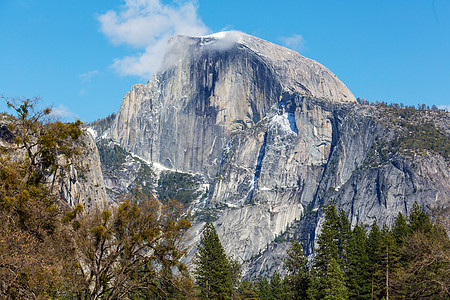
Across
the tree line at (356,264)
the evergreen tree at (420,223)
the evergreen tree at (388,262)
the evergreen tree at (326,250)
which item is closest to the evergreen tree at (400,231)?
the tree line at (356,264)

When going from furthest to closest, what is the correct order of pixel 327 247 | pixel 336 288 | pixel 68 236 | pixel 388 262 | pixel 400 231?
pixel 400 231
pixel 327 247
pixel 388 262
pixel 336 288
pixel 68 236

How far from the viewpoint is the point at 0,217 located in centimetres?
2350

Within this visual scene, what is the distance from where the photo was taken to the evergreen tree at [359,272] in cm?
5672

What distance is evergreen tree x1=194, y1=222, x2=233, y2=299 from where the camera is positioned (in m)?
63.9

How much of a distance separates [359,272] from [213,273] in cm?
1887

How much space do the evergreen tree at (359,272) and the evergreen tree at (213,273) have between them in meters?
15.9

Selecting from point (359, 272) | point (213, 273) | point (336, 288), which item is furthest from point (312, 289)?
point (336, 288)

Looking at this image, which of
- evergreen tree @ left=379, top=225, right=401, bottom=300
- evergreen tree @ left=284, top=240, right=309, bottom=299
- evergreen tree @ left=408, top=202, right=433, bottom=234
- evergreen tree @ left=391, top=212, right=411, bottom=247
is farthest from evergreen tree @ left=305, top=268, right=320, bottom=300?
evergreen tree @ left=408, top=202, right=433, bottom=234

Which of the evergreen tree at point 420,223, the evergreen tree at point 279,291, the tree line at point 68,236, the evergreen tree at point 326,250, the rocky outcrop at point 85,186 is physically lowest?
the tree line at point 68,236

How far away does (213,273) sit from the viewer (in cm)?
6531

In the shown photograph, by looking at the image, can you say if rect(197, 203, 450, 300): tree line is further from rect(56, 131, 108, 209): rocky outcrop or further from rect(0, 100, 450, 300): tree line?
rect(56, 131, 108, 209): rocky outcrop

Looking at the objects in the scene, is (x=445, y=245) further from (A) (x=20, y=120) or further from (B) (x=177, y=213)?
(A) (x=20, y=120)

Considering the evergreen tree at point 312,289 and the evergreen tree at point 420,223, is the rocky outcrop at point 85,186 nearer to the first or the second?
the evergreen tree at point 312,289

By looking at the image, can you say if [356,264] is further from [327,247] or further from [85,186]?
[85,186]
